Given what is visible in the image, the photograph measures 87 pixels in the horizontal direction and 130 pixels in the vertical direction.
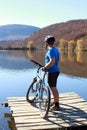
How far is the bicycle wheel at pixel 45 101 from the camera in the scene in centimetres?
932

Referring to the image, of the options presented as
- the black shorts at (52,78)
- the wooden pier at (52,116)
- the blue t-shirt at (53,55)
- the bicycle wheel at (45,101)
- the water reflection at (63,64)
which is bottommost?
the water reflection at (63,64)

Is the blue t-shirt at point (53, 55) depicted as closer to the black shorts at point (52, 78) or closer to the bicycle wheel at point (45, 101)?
the black shorts at point (52, 78)

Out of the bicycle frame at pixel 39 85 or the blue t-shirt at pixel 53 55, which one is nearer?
the blue t-shirt at pixel 53 55

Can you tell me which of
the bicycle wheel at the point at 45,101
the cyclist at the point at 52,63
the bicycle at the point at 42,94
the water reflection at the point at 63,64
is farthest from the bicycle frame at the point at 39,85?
the water reflection at the point at 63,64

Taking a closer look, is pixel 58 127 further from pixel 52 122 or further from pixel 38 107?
pixel 38 107

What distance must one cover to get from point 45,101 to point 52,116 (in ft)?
1.50

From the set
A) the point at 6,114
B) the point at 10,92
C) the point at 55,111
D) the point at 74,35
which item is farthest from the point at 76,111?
the point at 74,35

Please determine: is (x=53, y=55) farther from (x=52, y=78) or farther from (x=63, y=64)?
(x=63, y=64)

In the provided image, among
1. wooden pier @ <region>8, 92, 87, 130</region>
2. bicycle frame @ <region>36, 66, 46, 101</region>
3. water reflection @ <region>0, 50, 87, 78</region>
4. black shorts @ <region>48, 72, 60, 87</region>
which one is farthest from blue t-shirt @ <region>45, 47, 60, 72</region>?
water reflection @ <region>0, 50, 87, 78</region>

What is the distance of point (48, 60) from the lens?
9.81 m

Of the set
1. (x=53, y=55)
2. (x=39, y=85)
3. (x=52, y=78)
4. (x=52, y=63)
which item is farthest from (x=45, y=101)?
(x=53, y=55)

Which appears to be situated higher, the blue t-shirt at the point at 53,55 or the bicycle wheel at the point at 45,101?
the blue t-shirt at the point at 53,55

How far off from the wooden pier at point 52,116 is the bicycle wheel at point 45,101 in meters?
0.16

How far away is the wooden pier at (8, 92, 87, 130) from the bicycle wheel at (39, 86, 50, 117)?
6.3 inches
